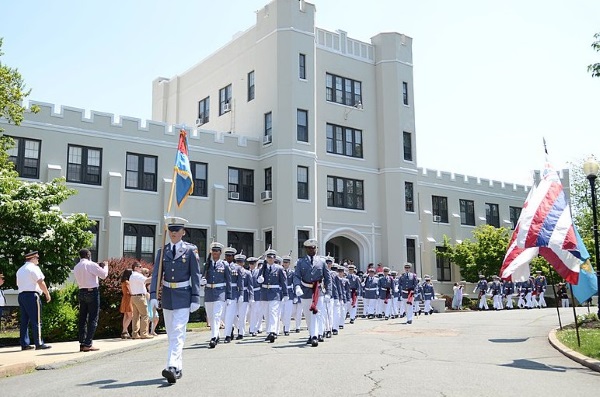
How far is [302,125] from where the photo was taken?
109 ft

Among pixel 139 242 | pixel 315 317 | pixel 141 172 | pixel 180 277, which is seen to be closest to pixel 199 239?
pixel 139 242

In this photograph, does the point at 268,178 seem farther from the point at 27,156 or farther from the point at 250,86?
the point at 27,156

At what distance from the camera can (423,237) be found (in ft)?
135

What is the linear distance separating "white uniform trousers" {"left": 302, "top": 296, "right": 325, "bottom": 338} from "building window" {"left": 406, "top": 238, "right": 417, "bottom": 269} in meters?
22.5

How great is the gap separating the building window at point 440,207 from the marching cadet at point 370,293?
16317 mm

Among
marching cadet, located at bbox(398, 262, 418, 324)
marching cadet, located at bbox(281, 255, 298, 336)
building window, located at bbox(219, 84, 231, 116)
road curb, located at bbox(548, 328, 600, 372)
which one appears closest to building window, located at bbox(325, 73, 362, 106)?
building window, located at bbox(219, 84, 231, 116)

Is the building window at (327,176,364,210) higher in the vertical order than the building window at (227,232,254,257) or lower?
higher

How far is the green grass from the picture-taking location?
11.4 m

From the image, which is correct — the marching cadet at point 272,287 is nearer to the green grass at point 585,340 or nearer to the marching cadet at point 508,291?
the green grass at point 585,340

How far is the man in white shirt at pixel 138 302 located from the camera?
1602 cm

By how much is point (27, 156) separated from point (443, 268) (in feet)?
86.9

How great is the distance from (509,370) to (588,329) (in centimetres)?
640

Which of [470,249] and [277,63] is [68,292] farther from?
[470,249]

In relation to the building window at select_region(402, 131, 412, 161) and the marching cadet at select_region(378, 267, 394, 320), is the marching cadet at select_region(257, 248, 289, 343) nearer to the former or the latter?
the marching cadet at select_region(378, 267, 394, 320)
